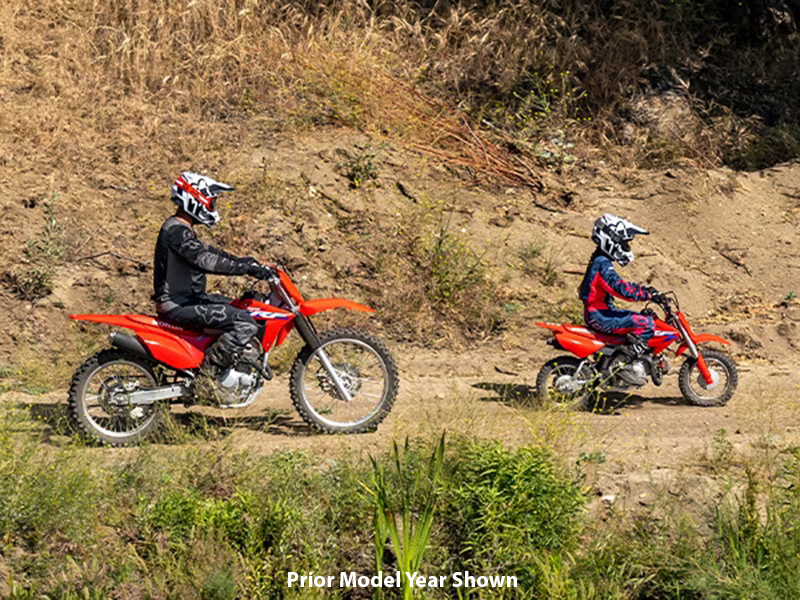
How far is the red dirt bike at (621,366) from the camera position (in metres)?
10.2

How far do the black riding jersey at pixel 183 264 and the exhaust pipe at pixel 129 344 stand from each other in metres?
0.37

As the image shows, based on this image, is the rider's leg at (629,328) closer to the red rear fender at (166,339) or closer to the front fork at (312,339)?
the front fork at (312,339)

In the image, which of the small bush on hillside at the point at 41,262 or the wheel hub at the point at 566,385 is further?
the small bush on hillside at the point at 41,262

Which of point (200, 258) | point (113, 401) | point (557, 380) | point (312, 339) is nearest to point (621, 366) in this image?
point (557, 380)

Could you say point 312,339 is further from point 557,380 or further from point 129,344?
point 557,380

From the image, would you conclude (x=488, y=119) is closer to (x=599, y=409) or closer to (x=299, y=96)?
(x=299, y=96)

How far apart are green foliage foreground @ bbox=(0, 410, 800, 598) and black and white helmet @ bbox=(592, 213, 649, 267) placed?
10.3 feet

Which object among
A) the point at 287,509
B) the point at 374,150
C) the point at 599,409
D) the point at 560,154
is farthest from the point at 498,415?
the point at 560,154

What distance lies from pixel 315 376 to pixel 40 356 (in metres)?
3.71

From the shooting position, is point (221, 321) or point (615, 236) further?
point (615, 236)

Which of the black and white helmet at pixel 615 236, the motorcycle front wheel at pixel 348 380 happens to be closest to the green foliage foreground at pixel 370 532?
the motorcycle front wheel at pixel 348 380

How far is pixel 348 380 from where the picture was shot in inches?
359

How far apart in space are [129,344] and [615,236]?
482 centimetres

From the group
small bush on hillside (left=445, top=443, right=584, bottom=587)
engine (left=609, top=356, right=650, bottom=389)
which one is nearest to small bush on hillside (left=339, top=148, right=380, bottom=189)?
engine (left=609, top=356, right=650, bottom=389)
